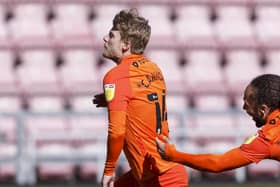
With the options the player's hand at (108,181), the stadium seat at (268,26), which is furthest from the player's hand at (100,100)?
the stadium seat at (268,26)

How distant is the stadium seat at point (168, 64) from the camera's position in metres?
13.1

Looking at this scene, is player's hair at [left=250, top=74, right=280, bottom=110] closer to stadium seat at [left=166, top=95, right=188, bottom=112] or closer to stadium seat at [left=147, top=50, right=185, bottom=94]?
stadium seat at [left=166, top=95, right=188, bottom=112]

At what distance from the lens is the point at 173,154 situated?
5.16m

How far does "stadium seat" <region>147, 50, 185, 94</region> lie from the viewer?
13.1 metres

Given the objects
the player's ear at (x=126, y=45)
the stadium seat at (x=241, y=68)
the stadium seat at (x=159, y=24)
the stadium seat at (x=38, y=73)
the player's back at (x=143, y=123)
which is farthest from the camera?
the stadium seat at (x=159, y=24)

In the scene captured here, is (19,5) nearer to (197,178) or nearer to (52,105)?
(52,105)

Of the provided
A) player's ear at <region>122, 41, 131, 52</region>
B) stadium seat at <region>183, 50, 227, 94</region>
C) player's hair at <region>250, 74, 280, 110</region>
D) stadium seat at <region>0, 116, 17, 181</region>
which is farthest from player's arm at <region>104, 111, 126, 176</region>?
stadium seat at <region>183, 50, 227, 94</region>

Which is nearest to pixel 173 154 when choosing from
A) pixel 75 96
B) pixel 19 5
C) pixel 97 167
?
pixel 97 167

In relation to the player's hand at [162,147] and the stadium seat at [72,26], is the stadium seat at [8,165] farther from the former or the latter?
the player's hand at [162,147]

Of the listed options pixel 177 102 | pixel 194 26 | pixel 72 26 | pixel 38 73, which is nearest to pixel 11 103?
pixel 38 73

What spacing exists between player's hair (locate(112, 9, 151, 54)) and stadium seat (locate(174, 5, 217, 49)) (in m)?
7.46

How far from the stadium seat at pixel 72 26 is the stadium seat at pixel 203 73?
1.35 meters

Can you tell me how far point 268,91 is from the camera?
5199mm

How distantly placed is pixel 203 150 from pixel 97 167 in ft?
4.18
